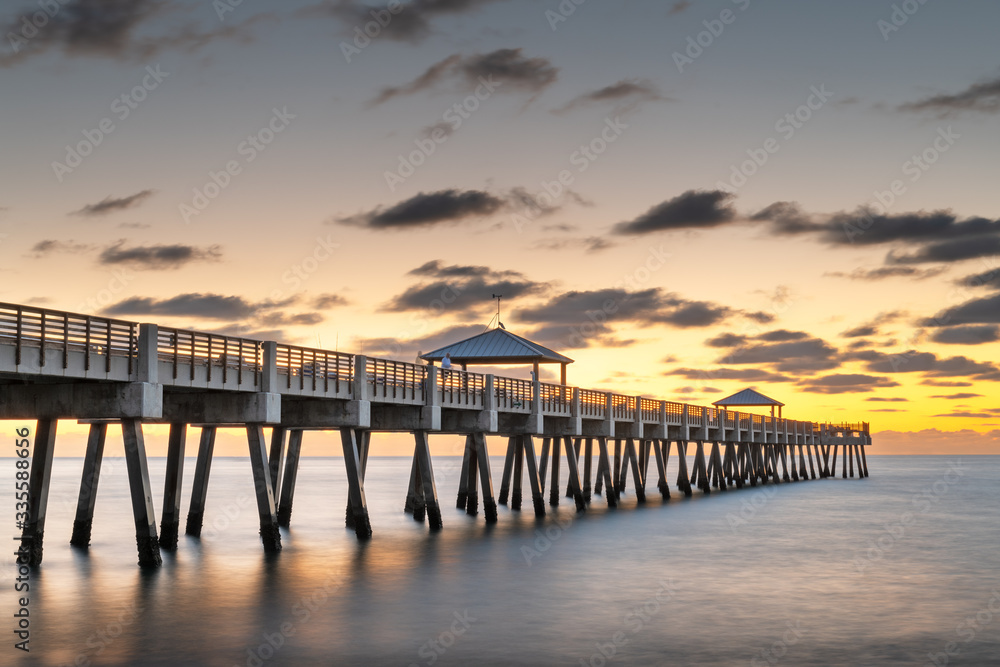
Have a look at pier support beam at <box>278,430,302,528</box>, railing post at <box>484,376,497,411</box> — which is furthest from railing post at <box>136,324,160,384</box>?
railing post at <box>484,376,497,411</box>

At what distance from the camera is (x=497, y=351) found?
50000 mm

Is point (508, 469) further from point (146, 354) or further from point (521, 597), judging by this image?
point (146, 354)

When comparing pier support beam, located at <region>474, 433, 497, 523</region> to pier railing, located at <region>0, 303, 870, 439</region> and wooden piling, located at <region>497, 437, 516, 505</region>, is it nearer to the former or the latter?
pier railing, located at <region>0, 303, 870, 439</region>

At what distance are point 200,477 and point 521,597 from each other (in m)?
14.5

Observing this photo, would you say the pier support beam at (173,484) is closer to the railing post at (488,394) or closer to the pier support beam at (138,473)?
the pier support beam at (138,473)

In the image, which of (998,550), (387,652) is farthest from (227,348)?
(998,550)

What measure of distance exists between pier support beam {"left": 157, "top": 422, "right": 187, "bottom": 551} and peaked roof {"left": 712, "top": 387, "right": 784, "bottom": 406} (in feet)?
231

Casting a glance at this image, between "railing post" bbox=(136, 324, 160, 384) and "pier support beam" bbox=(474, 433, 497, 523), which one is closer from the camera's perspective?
"railing post" bbox=(136, 324, 160, 384)

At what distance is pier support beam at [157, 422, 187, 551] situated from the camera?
31891mm

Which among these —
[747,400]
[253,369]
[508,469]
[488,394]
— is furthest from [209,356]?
[747,400]

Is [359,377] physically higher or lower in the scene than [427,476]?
higher

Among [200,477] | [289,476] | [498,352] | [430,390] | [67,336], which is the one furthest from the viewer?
[498,352]

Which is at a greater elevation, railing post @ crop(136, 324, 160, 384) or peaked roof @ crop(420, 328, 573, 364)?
peaked roof @ crop(420, 328, 573, 364)

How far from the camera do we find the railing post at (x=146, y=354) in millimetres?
24859
